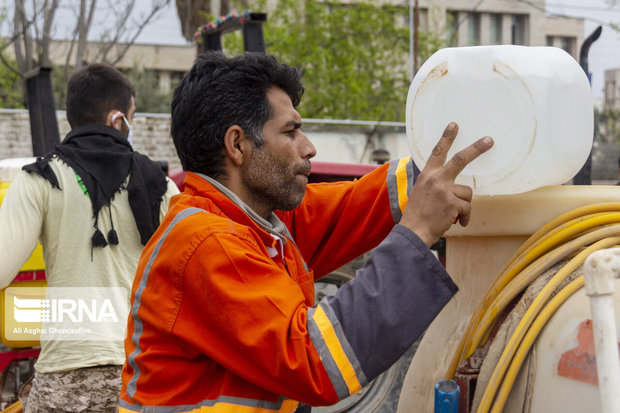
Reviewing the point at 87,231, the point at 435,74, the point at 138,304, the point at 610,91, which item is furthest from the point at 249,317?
the point at 610,91

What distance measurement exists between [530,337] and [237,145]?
756 mm

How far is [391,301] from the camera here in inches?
56.2

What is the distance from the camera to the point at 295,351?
4.68 feet

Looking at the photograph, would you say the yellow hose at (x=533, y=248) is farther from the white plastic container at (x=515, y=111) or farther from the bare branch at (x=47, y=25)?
the bare branch at (x=47, y=25)

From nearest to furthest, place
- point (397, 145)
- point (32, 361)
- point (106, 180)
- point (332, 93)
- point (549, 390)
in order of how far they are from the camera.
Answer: point (549, 390)
point (106, 180)
point (32, 361)
point (397, 145)
point (332, 93)

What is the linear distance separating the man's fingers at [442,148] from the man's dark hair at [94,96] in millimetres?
1720

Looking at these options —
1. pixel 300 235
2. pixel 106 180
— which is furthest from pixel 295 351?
pixel 106 180

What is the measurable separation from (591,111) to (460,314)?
530 millimetres

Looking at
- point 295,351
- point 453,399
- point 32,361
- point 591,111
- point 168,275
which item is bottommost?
point 32,361

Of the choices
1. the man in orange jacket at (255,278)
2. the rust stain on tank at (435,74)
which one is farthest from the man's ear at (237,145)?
the rust stain on tank at (435,74)

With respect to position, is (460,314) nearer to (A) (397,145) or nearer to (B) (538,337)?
(B) (538,337)

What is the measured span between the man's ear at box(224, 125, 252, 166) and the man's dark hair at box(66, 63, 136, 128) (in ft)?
4.42

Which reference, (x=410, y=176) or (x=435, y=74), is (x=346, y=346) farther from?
(x=410, y=176)

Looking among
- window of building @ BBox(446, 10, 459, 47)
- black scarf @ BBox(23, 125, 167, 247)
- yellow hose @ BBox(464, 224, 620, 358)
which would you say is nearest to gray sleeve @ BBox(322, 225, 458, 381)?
yellow hose @ BBox(464, 224, 620, 358)
